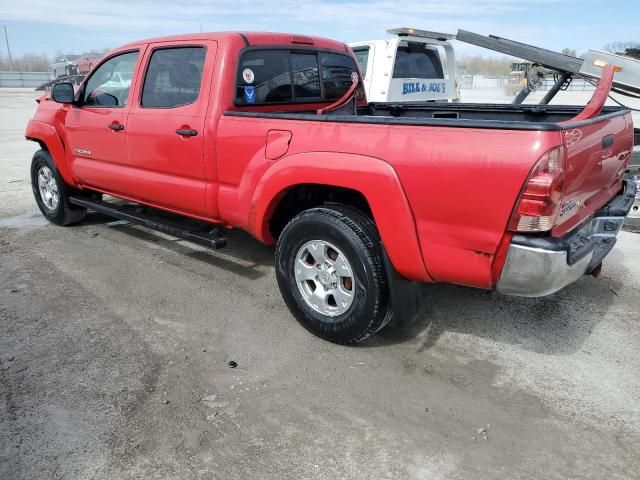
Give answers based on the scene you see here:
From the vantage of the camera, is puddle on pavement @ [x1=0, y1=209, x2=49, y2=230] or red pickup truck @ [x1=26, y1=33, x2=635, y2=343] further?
puddle on pavement @ [x1=0, y1=209, x2=49, y2=230]

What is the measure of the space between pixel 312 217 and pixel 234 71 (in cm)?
133

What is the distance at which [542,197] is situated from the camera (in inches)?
92.8

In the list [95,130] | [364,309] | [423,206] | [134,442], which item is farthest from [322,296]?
[95,130]

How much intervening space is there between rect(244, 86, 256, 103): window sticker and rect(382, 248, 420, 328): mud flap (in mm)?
1669

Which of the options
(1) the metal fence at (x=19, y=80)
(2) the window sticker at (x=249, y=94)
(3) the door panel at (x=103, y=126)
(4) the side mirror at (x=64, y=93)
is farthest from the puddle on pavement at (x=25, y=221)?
(1) the metal fence at (x=19, y=80)

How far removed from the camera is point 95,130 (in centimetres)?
476

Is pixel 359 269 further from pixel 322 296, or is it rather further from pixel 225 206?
pixel 225 206

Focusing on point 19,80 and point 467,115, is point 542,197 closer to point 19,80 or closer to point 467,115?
point 467,115

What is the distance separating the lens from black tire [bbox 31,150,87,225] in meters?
5.53

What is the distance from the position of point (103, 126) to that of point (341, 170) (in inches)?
106

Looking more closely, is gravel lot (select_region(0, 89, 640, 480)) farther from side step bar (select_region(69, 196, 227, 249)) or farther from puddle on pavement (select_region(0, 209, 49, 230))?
puddle on pavement (select_region(0, 209, 49, 230))

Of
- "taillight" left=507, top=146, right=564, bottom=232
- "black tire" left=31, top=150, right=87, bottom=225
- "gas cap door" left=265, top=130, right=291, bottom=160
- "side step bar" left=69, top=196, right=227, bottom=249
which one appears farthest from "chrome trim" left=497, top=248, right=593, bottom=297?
"black tire" left=31, top=150, right=87, bottom=225

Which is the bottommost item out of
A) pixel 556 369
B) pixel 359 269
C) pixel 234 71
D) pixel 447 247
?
pixel 556 369

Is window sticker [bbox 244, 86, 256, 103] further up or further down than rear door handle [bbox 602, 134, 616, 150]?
further up
